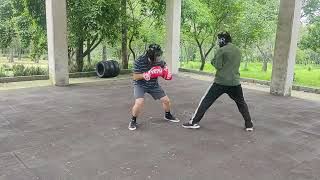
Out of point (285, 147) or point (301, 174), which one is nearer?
point (301, 174)

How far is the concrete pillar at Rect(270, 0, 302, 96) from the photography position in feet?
26.3

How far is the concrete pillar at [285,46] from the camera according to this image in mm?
8016

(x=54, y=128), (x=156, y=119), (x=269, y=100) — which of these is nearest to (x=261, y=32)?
(x=269, y=100)

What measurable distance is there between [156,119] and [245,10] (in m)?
10.0

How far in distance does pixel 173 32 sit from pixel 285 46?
4492 mm

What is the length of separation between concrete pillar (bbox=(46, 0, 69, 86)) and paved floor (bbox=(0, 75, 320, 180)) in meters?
1.71

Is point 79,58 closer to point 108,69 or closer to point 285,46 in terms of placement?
point 108,69

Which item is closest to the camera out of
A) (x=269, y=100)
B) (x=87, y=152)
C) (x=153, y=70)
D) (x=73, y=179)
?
(x=73, y=179)

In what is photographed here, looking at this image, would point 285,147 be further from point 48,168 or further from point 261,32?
point 261,32

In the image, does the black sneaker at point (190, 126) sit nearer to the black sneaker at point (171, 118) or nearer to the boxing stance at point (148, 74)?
the black sneaker at point (171, 118)

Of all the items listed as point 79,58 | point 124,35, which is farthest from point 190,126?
point 124,35

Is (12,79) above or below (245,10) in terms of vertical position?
below

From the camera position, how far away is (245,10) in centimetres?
1423

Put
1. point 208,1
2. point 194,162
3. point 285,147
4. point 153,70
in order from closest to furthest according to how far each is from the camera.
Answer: point 194,162 → point 285,147 → point 153,70 → point 208,1
